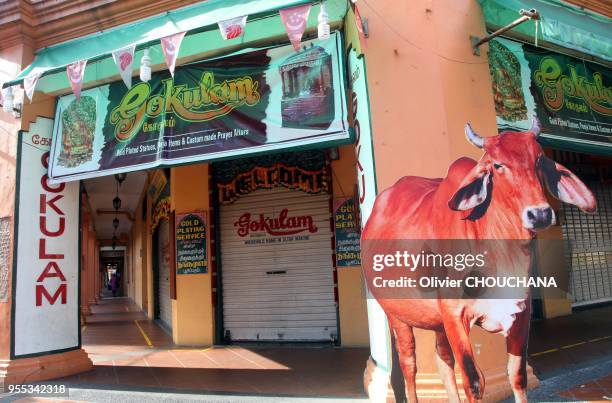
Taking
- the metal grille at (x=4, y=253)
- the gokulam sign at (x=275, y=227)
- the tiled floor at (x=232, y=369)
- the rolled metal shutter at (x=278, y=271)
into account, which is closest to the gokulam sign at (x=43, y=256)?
the metal grille at (x=4, y=253)

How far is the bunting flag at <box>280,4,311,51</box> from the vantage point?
420cm

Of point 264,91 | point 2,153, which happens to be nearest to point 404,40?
point 264,91

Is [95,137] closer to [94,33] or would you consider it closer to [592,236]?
[94,33]

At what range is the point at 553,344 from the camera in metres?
6.45

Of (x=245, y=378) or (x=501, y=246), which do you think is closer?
(x=501, y=246)

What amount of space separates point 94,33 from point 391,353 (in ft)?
18.8

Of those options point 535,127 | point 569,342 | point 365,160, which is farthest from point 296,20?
point 569,342

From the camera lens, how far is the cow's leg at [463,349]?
12.6 feet

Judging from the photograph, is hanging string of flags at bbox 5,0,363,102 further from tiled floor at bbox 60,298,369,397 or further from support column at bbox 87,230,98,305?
support column at bbox 87,230,98,305

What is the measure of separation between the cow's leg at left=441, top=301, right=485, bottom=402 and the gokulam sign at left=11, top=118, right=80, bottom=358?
16.8 ft

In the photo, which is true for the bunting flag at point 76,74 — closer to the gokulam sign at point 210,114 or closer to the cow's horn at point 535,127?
the gokulam sign at point 210,114

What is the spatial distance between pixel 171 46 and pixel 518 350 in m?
4.62

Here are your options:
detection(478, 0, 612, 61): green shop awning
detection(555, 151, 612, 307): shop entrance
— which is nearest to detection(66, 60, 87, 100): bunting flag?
detection(478, 0, 612, 61): green shop awning

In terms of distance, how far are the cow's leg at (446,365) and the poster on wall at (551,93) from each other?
8.06ft
